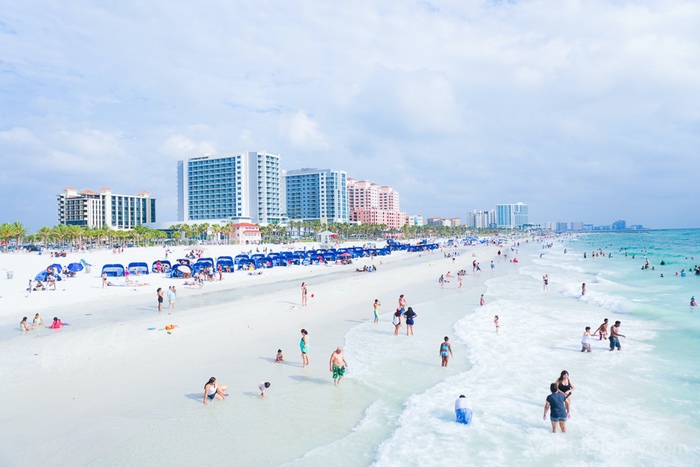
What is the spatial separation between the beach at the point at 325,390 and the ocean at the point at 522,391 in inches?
1.9

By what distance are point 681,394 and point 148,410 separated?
12.5m

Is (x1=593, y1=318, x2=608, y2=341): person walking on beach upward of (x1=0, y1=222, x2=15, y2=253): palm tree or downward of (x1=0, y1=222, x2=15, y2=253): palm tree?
downward

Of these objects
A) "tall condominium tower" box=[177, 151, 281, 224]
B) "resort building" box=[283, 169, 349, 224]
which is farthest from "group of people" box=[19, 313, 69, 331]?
"resort building" box=[283, 169, 349, 224]

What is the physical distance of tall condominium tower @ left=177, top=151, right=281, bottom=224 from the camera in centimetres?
11844

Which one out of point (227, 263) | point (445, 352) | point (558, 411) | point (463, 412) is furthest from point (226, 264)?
point (558, 411)

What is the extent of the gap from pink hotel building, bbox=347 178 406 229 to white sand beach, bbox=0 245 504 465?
446ft

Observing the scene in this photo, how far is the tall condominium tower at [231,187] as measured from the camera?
389 ft

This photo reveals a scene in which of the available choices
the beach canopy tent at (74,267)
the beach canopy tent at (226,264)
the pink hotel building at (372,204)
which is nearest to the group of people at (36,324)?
the beach canopy tent at (74,267)

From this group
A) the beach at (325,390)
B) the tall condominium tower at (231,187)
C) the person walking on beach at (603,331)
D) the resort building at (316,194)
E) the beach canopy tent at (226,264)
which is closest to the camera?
the beach at (325,390)

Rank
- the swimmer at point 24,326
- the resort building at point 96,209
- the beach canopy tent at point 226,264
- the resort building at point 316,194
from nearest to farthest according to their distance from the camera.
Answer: the swimmer at point 24,326 → the beach canopy tent at point 226,264 → the resort building at point 96,209 → the resort building at point 316,194

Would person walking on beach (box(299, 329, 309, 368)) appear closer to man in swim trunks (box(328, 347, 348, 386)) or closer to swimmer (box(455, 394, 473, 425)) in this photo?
man in swim trunks (box(328, 347, 348, 386))

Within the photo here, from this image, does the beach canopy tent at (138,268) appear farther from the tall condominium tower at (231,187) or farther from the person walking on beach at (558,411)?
the tall condominium tower at (231,187)

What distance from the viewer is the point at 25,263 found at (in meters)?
42.5

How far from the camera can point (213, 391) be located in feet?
32.2
